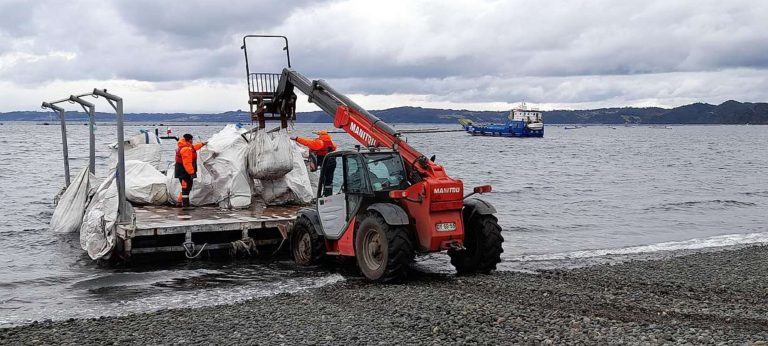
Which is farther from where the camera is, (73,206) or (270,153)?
(73,206)

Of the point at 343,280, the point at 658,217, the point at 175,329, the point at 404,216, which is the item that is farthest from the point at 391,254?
the point at 658,217

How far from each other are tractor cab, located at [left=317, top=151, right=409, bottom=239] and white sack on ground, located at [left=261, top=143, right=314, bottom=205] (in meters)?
4.08

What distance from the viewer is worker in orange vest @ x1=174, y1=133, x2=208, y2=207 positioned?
617 inches

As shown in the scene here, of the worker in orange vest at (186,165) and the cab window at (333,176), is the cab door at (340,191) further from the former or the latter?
the worker in orange vest at (186,165)

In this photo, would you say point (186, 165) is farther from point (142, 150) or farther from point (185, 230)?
point (142, 150)

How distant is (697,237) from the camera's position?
65.1 feet

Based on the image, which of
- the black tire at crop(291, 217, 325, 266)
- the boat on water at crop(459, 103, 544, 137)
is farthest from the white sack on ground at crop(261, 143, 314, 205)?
the boat on water at crop(459, 103, 544, 137)

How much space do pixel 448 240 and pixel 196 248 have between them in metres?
5.12

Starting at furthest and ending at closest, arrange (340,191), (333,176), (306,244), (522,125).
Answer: (522,125) → (306,244) → (333,176) → (340,191)

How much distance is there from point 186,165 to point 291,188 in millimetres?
2335

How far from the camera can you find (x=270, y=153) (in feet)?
52.0

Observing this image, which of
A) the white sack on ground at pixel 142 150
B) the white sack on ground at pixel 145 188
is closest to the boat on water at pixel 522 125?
the white sack on ground at pixel 142 150

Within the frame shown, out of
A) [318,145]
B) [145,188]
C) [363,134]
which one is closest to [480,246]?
[363,134]

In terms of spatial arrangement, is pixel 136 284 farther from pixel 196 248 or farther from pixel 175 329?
pixel 175 329
